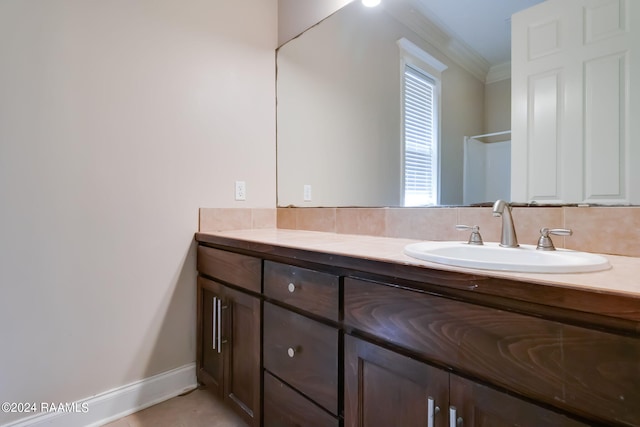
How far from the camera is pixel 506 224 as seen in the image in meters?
1.01


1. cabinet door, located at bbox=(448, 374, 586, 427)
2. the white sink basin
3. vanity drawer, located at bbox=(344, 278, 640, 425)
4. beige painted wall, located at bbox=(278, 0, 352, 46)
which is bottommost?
cabinet door, located at bbox=(448, 374, 586, 427)

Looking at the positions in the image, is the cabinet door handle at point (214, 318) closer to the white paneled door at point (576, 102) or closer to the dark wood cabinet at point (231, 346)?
the dark wood cabinet at point (231, 346)

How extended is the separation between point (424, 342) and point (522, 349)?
0.20 metres

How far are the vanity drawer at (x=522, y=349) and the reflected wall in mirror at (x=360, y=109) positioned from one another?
70 centimetres

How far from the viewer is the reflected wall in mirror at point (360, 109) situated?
1.31 metres

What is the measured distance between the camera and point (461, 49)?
4.25 ft

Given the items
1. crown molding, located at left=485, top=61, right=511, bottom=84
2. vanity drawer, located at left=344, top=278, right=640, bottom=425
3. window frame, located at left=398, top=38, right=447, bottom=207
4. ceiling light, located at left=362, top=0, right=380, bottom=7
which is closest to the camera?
vanity drawer, located at left=344, top=278, right=640, bottom=425

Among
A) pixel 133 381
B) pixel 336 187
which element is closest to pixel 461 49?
pixel 336 187

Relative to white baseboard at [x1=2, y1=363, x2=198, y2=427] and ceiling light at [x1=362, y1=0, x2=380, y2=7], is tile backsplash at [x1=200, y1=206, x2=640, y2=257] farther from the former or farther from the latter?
ceiling light at [x1=362, y1=0, x2=380, y2=7]

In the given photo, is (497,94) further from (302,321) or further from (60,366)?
(60,366)

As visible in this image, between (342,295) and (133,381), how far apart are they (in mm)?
1246

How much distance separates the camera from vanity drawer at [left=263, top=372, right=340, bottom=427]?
0.98 meters

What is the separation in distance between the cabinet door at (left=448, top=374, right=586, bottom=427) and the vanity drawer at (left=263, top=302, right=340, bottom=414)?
0.36 m

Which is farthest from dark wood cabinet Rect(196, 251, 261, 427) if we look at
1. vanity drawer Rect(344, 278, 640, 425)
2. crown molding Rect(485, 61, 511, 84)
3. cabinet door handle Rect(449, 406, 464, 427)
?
crown molding Rect(485, 61, 511, 84)
